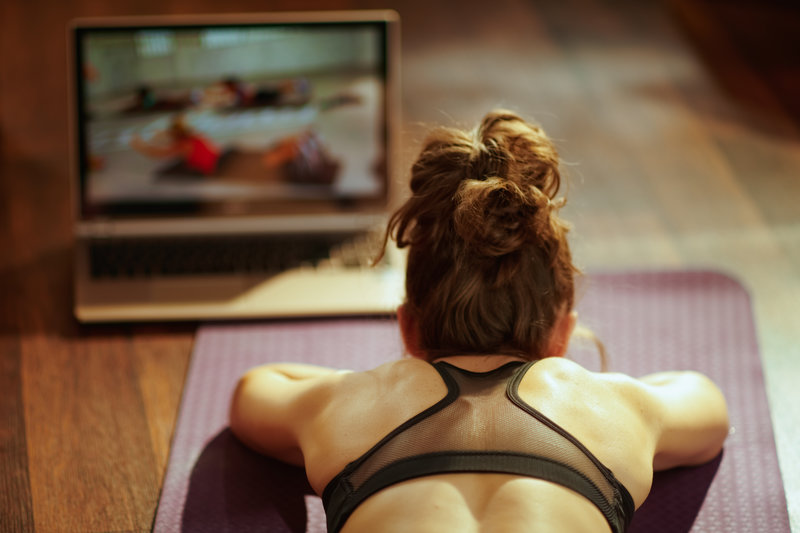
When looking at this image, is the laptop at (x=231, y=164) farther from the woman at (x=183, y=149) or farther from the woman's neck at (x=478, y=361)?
the woman's neck at (x=478, y=361)

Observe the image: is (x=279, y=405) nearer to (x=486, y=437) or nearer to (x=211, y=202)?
(x=486, y=437)

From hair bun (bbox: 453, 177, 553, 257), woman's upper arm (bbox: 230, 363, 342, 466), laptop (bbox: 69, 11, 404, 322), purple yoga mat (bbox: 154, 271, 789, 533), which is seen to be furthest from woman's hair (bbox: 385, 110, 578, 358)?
laptop (bbox: 69, 11, 404, 322)

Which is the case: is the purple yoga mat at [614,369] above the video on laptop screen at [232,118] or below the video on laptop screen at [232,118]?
below


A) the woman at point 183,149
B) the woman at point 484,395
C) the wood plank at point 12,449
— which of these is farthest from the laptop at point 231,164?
the woman at point 484,395

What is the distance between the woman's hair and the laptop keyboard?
1.36 ft

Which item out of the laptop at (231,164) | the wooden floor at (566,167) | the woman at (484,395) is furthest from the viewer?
the laptop at (231,164)

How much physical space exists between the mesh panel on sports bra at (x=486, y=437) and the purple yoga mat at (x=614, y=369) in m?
0.19

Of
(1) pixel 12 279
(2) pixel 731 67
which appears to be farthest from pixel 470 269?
(2) pixel 731 67

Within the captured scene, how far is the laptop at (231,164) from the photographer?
1187 millimetres

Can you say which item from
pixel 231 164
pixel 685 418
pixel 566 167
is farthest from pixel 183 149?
pixel 685 418

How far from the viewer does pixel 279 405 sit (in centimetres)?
93

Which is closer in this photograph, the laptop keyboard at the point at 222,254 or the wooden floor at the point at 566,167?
the wooden floor at the point at 566,167

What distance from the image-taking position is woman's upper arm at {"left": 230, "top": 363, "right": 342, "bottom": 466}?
0.88 metres

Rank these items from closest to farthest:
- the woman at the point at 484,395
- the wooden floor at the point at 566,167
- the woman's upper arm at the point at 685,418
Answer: the woman at the point at 484,395 < the woman's upper arm at the point at 685,418 < the wooden floor at the point at 566,167
